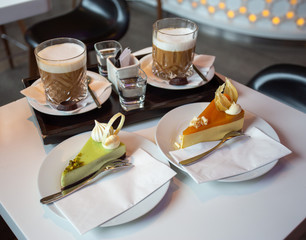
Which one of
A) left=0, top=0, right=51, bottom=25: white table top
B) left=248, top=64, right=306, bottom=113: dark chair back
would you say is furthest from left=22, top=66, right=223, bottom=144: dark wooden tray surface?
left=0, top=0, right=51, bottom=25: white table top

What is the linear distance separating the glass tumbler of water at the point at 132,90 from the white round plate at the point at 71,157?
0.50ft

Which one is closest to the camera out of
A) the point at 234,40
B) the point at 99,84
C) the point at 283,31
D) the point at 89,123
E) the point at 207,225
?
the point at 207,225

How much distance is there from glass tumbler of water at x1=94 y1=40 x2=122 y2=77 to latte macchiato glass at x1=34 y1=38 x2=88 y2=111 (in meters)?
0.13

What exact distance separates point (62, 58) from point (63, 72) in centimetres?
6

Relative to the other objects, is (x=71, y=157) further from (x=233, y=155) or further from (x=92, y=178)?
(x=233, y=155)

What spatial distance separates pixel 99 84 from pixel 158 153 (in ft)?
1.27

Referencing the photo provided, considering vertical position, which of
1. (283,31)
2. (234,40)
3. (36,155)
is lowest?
(234,40)

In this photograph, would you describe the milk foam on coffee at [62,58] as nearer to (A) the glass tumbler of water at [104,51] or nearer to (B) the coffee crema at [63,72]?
(B) the coffee crema at [63,72]

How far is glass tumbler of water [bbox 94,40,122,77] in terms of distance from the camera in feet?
4.09

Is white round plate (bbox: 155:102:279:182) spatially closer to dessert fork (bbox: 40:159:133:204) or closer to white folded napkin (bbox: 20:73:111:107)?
dessert fork (bbox: 40:159:133:204)

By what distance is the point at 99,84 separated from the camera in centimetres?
116

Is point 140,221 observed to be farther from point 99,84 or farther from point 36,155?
point 99,84

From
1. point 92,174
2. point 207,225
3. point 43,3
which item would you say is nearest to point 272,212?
point 207,225

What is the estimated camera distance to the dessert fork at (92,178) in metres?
0.76
